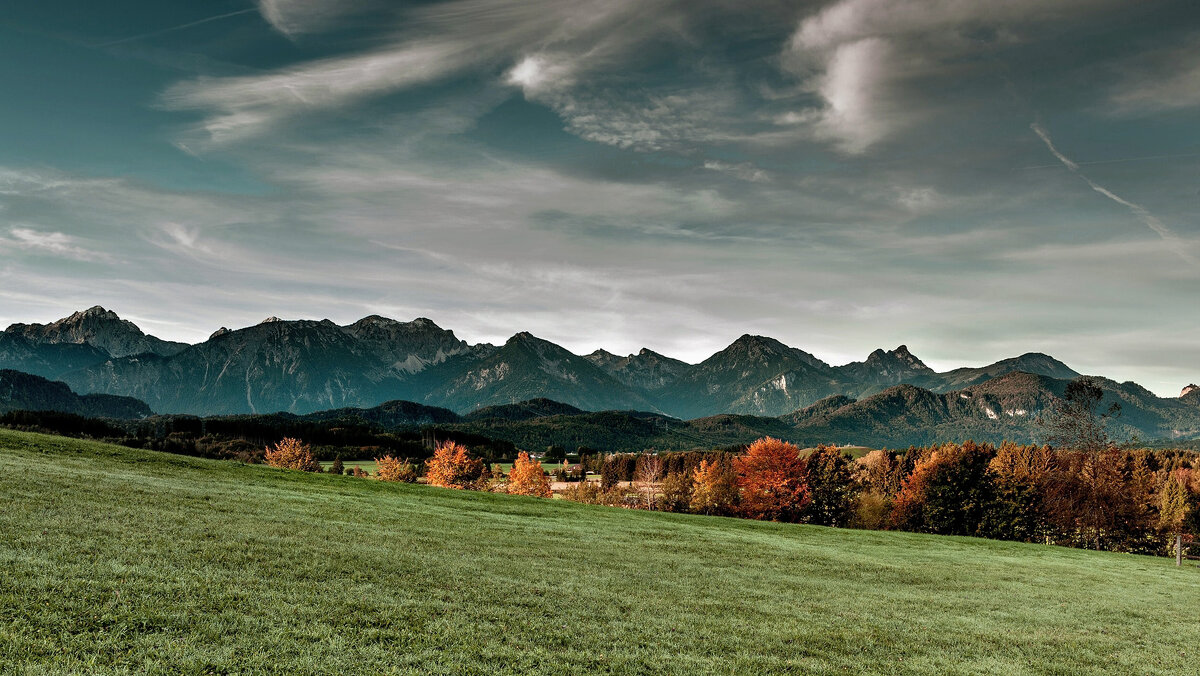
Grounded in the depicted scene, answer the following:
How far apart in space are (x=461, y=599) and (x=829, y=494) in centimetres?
7126

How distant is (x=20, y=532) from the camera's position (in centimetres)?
1258

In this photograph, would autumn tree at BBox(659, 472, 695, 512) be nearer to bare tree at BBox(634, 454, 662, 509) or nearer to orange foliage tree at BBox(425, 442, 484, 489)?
bare tree at BBox(634, 454, 662, 509)

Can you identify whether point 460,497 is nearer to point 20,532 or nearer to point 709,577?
point 709,577

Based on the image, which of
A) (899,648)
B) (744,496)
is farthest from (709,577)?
(744,496)

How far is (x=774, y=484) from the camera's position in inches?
2864

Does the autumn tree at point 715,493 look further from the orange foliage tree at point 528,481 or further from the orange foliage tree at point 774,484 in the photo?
the orange foliage tree at point 528,481

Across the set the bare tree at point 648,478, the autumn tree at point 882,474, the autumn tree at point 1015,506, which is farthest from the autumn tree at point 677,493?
the autumn tree at point 1015,506

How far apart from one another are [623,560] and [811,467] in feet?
202

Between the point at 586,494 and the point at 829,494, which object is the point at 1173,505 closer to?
the point at 829,494

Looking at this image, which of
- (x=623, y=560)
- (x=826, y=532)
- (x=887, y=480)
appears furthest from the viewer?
(x=887, y=480)

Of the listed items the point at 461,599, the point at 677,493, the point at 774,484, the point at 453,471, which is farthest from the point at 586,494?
the point at 461,599

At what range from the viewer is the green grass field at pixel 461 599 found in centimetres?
898

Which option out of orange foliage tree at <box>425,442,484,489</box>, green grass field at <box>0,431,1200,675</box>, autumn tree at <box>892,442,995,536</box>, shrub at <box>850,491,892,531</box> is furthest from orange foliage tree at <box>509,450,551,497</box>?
green grass field at <box>0,431,1200,675</box>

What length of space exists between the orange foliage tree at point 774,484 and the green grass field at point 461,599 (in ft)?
145
